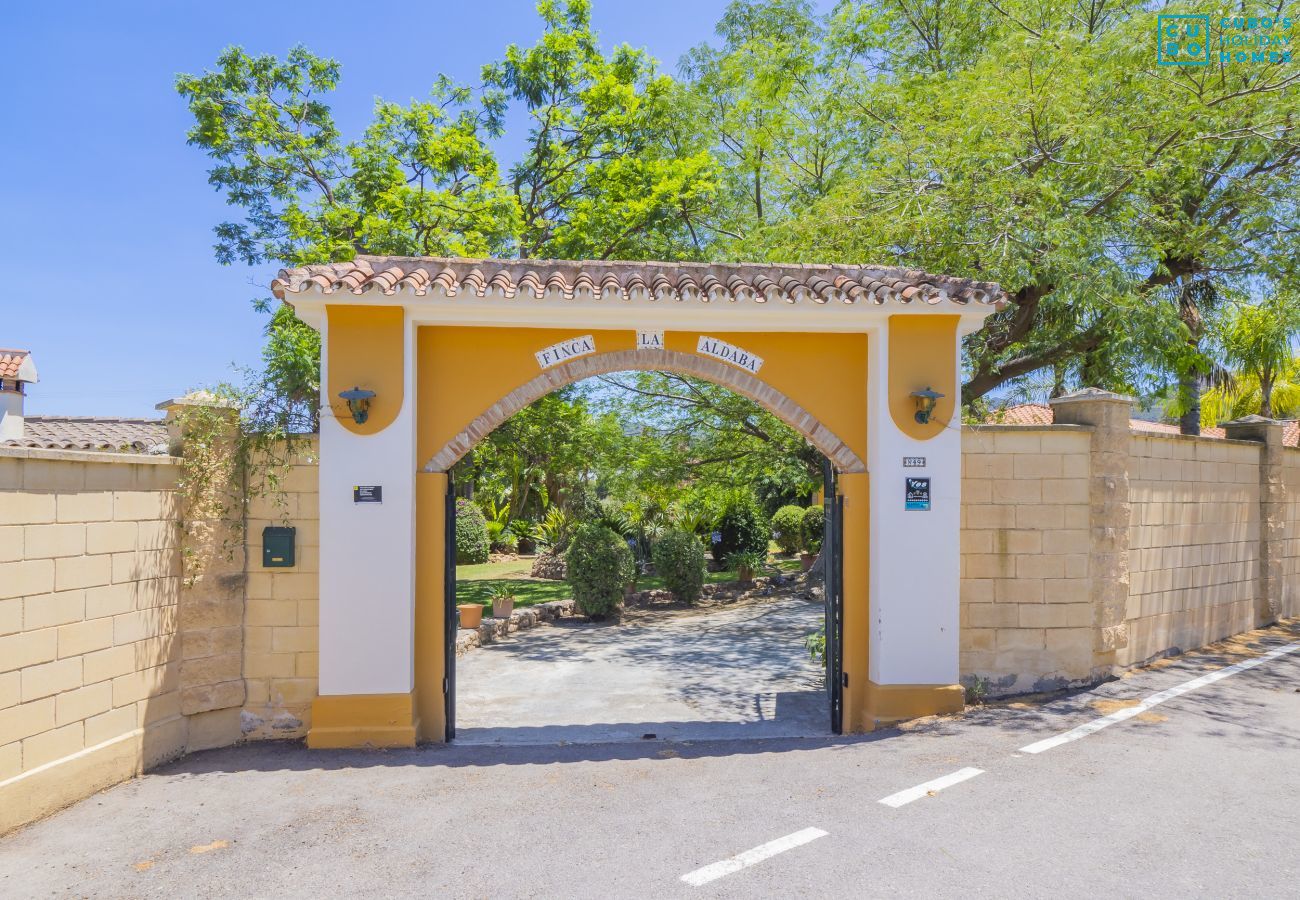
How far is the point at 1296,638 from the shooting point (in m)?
9.61

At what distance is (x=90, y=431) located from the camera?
18516mm

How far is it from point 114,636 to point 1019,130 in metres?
10.3

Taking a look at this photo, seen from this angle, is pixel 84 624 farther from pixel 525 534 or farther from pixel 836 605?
pixel 525 534

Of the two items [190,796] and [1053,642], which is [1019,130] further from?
[190,796]

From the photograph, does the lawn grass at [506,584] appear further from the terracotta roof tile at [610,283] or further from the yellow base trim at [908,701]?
the yellow base trim at [908,701]

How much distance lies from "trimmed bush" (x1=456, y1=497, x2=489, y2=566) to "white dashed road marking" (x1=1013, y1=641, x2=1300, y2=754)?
1658 centimetres

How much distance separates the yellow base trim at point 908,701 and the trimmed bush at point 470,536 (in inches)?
620

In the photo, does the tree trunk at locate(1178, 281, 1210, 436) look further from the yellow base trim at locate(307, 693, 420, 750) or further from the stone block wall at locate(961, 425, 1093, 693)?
the yellow base trim at locate(307, 693, 420, 750)

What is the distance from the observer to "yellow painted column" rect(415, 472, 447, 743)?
6461mm

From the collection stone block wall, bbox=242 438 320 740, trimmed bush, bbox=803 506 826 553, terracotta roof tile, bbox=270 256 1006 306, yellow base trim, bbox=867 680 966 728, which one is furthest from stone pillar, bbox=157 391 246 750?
trimmed bush, bbox=803 506 826 553

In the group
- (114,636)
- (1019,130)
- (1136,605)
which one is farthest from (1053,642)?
(114,636)

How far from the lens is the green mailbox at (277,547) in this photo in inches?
245

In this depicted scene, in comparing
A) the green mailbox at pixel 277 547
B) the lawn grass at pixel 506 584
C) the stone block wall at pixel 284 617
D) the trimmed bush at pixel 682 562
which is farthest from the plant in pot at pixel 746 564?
the green mailbox at pixel 277 547

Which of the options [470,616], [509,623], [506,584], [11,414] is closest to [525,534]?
[506,584]
